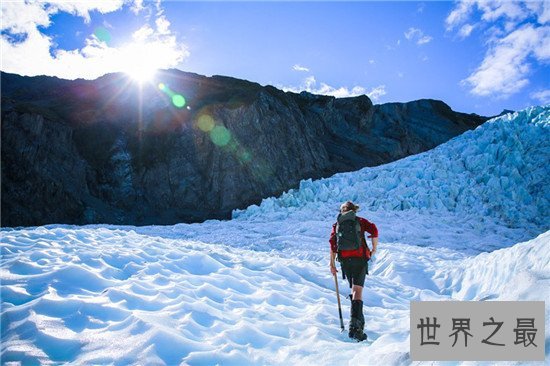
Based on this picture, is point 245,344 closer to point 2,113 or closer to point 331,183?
point 331,183

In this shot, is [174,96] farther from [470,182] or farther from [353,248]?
[353,248]

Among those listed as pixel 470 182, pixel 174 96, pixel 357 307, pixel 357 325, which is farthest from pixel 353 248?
pixel 174 96

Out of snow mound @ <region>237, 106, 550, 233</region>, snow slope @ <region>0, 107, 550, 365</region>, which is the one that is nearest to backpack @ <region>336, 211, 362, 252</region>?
snow slope @ <region>0, 107, 550, 365</region>

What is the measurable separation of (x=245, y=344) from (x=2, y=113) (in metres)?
26.1

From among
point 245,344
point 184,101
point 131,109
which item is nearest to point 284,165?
point 184,101

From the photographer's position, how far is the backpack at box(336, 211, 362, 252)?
16.1 feet

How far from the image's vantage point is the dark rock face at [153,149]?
22516 mm

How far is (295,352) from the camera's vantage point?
13.3 feet

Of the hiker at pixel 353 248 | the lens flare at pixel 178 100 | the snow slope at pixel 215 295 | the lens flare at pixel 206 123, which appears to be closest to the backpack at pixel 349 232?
the hiker at pixel 353 248

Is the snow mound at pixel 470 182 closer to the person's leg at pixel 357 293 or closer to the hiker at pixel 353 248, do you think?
the hiker at pixel 353 248

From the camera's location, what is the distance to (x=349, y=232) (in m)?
4.93

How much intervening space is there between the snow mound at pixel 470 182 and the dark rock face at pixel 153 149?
→ 441cm

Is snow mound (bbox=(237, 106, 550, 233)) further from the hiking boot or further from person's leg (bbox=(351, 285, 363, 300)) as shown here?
the hiking boot

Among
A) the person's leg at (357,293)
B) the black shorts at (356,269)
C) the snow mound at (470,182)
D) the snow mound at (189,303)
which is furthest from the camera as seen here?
the snow mound at (470,182)
